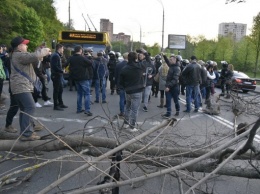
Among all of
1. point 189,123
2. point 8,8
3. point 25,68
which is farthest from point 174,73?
point 8,8

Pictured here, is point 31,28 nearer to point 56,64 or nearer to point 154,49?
point 56,64

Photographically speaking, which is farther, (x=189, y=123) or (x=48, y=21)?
(x=48, y=21)

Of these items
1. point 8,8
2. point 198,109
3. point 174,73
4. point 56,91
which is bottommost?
point 198,109

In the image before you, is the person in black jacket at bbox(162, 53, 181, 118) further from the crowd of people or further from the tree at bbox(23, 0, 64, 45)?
the tree at bbox(23, 0, 64, 45)

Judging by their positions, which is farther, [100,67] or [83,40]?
[83,40]

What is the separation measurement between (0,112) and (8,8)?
23.0 m

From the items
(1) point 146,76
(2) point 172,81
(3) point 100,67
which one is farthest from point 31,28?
(2) point 172,81

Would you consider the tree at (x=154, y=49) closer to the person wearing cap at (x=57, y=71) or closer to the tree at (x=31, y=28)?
the tree at (x=31, y=28)

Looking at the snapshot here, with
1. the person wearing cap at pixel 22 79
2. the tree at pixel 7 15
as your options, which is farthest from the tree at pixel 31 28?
the person wearing cap at pixel 22 79

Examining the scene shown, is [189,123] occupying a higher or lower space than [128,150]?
lower

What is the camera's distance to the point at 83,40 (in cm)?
1452

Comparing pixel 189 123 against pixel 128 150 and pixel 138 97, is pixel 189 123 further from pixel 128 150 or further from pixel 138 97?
pixel 128 150

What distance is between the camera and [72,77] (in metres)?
8.48

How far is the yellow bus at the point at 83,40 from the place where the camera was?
1455 cm
